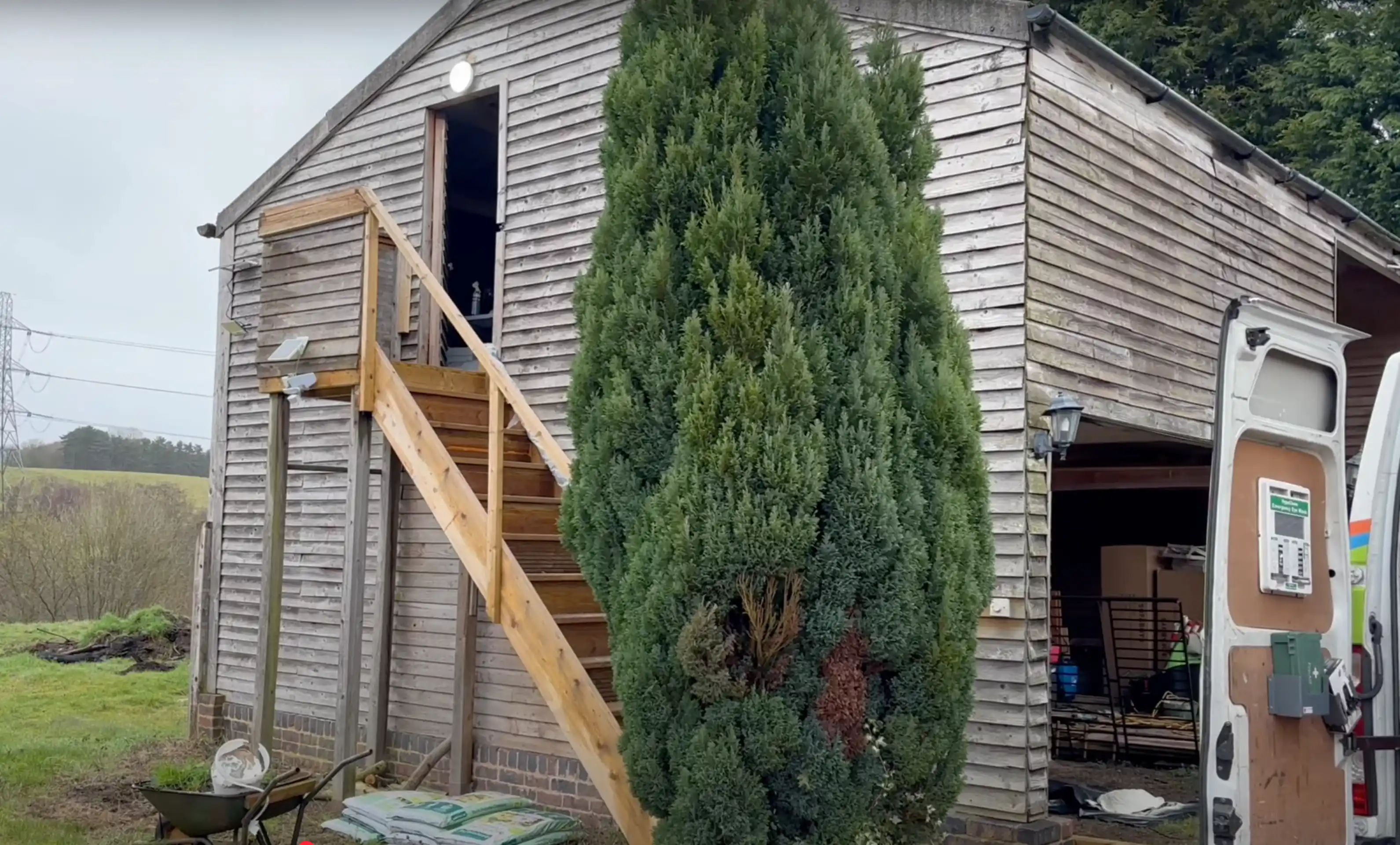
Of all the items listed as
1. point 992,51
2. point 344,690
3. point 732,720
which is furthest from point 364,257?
point 732,720

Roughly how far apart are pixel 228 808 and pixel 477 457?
2261mm

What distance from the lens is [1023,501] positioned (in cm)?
554

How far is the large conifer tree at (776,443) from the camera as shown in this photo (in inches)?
135

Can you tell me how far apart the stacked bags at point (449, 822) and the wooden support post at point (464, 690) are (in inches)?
46.4

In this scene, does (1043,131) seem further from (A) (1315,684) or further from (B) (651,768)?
(B) (651,768)

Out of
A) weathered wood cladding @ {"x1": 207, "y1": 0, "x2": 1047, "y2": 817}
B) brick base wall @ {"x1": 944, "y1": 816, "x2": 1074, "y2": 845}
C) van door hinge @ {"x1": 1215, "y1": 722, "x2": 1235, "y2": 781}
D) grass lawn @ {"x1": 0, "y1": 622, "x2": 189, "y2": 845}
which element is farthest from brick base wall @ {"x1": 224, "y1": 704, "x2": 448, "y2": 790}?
van door hinge @ {"x1": 1215, "y1": 722, "x2": 1235, "y2": 781}

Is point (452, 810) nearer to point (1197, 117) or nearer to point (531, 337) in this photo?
point (531, 337)

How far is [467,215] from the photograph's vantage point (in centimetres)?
1098

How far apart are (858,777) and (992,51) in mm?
3837

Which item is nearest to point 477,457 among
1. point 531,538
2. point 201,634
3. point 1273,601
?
point 531,538

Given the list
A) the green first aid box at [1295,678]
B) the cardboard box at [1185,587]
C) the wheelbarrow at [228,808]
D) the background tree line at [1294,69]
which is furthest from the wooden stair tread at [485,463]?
the background tree line at [1294,69]

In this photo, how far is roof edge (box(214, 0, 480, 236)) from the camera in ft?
27.2

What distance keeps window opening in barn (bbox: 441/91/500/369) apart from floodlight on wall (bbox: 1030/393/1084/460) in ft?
12.9

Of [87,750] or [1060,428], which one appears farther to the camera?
[87,750]
